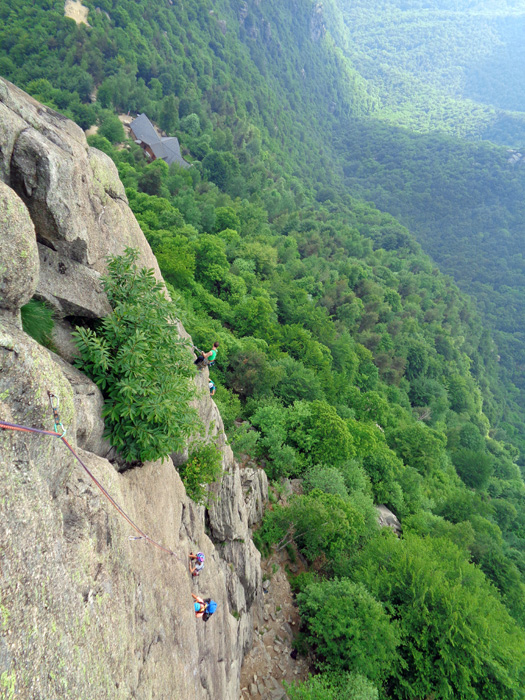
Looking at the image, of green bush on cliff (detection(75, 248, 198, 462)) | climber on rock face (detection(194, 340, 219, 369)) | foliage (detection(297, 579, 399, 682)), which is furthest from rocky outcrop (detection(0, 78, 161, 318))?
foliage (detection(297, 579, 399, 682))

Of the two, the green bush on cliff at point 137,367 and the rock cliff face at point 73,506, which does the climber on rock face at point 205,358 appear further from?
the green bush on cliff at point 137,367

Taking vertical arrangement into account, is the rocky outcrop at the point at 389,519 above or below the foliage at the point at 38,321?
below

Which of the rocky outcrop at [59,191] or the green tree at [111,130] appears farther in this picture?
the green tree at [111,130]

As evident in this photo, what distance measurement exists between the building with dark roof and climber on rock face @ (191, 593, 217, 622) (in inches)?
3274

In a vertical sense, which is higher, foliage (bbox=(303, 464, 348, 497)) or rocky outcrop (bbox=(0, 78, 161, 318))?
rocky outcrop (bbox=(0, 78, 161, 318))

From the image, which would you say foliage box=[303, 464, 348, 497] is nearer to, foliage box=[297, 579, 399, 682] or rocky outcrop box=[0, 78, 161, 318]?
foliage box=[297, 579, 399, 682]

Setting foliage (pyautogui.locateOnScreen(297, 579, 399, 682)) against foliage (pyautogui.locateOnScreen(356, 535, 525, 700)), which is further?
foliage (pyautogui.locateOnScreen(356, 535, 525, 700))

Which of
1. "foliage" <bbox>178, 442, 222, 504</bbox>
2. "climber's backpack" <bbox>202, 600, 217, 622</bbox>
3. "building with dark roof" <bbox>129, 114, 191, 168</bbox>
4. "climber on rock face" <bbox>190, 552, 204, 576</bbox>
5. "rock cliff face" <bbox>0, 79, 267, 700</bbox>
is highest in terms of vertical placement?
"building with dark roof" <bbox>129, 114, 191, 168</bbox>

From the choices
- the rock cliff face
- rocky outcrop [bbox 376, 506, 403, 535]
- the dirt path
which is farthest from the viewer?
rocky outcrop [bbox 376, 506, 403, 535]

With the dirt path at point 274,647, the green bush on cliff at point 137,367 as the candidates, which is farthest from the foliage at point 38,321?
the dirt path at point 274,647

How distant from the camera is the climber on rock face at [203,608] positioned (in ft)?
40.2

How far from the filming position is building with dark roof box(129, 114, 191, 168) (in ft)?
254

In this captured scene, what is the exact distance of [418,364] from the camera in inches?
3388

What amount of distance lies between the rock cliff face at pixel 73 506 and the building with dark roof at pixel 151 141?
75.9 meters
